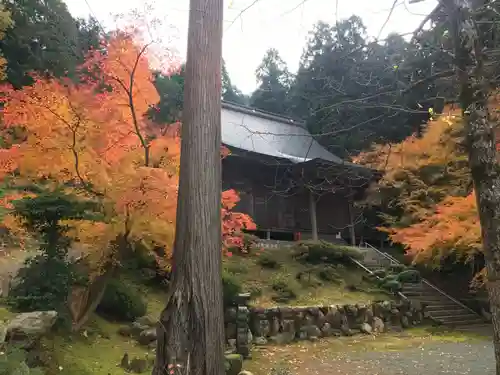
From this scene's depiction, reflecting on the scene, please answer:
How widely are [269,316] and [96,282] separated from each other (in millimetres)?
4279

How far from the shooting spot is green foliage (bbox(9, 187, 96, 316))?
5.91 metres

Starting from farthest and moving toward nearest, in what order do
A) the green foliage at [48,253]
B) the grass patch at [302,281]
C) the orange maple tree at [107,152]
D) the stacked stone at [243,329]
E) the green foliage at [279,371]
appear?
the grass patch at [302,281] → the stacked stone at [243,329] → the orange maple tree at [107,152] → the green foliage at [279,371] → the green foliage at [48,253]

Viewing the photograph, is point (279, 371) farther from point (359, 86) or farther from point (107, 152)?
point (359, 86)

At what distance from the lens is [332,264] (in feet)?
48.3

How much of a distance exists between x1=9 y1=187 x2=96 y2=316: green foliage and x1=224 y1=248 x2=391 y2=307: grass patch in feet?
16.9

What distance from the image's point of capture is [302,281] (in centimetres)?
1267

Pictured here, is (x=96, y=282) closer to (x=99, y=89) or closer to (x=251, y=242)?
(x=99, y=89)

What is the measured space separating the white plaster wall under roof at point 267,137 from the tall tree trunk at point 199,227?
9916 millimetres

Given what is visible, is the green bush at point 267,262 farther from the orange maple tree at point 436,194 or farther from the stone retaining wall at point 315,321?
the orange maple tree at point 436,194

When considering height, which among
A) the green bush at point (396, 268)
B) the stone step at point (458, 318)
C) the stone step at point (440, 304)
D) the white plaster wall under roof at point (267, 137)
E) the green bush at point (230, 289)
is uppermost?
the white plaster wall under roof at point (267, 137)

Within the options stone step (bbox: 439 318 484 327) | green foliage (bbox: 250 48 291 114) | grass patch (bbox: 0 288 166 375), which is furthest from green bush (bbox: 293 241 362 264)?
green foliage (bbox: 250 48 291 114)

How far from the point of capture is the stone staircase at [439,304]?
13281 mm

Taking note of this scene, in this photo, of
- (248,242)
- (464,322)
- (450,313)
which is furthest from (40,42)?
(464,322)

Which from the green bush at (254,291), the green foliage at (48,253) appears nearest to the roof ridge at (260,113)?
the green bush at (254,291)
